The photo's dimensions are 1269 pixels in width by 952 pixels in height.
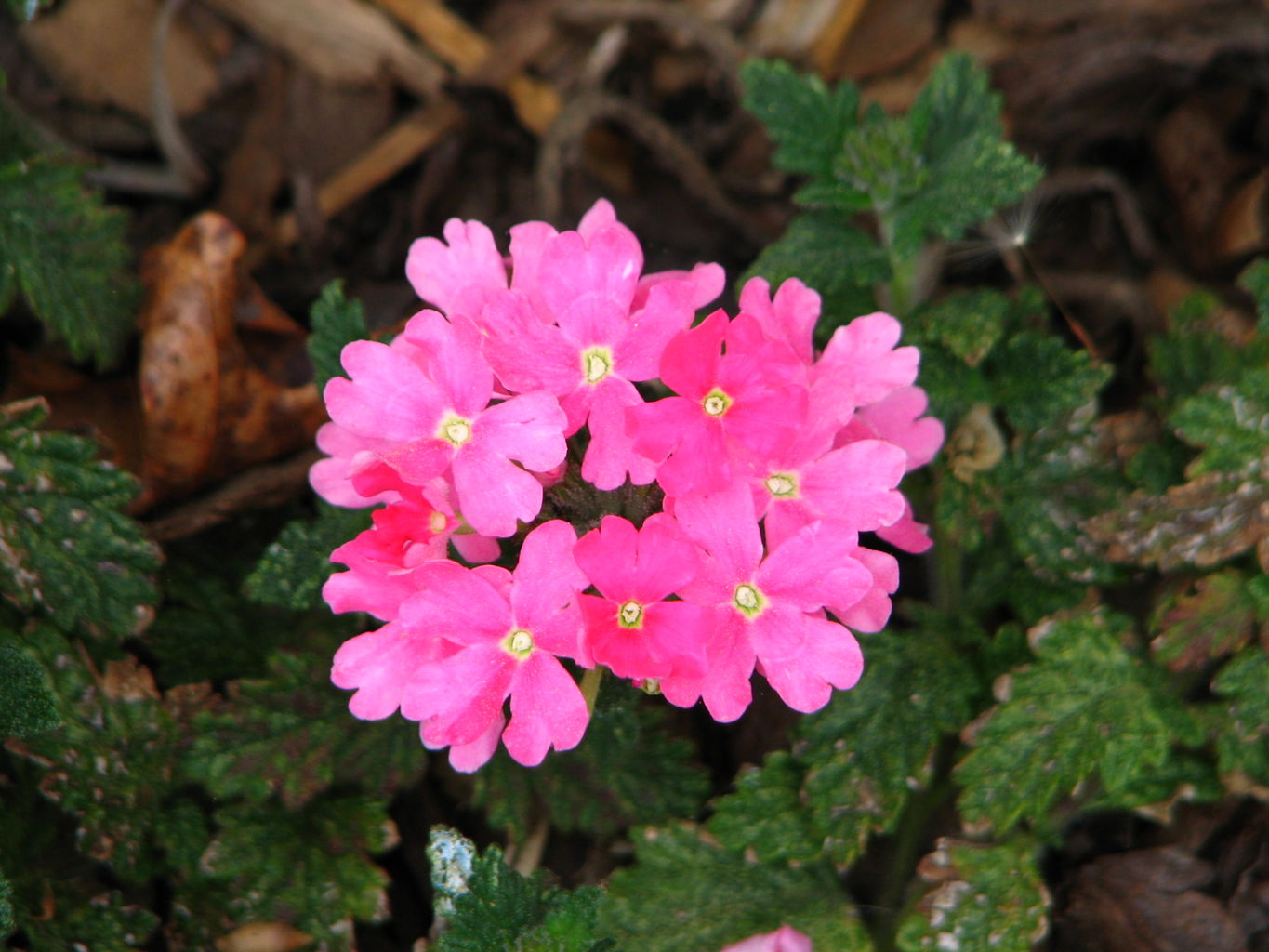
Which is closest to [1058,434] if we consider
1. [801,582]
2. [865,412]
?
[865,412]

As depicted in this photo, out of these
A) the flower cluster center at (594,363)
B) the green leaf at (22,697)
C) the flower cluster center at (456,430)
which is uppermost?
the flower cluster center at (594,363)

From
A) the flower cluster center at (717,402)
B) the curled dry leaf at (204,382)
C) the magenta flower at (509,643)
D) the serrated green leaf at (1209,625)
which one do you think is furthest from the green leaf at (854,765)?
the curled dry leaf at (204,382)

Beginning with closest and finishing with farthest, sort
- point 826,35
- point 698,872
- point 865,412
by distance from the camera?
1. point 865,412
2. point 698,872
3. point 826,35

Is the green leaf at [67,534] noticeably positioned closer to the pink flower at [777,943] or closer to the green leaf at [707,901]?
the green leaf at [707,901]

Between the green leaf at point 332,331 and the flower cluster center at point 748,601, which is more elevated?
the green leaf at point 332,331

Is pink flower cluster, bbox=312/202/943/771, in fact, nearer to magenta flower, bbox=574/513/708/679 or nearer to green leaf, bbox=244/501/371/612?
magenta flower, bbox=574/513/708/679

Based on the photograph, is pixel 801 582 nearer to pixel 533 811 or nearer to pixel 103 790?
pixel 533 811

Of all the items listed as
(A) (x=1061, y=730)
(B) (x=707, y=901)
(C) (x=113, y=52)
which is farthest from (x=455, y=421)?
(C) (x=113, y=52)
